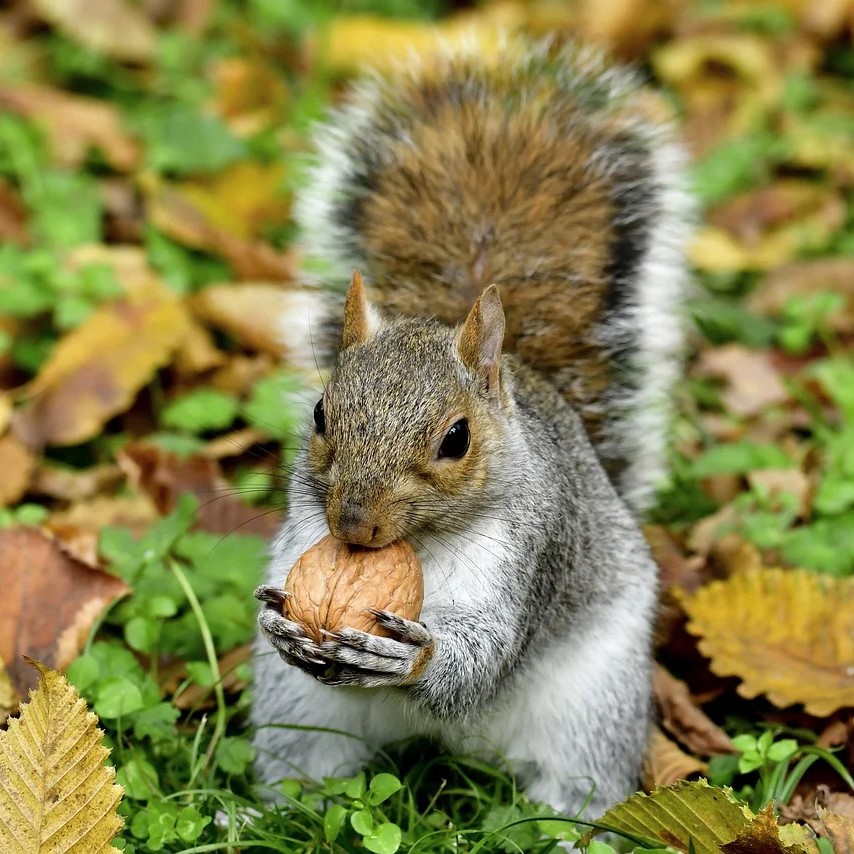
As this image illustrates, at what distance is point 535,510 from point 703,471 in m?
0.86

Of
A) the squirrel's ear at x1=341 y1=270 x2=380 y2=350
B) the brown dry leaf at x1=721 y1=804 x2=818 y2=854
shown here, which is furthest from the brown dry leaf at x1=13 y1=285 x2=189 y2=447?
the brown dry leaf at x1=721 y1=804 x2=818 y2=854

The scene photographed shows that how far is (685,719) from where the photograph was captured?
2.09 m

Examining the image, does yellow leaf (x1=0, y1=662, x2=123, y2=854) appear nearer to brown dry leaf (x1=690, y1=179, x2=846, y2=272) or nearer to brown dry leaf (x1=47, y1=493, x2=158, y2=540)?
brown dry leaf (x1=47, y1=493, x2=158, y2=540)

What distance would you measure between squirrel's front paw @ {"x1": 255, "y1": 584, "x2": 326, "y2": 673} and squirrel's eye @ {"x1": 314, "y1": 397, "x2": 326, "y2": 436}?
0.22 metres

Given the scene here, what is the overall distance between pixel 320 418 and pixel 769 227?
2182 millimetres

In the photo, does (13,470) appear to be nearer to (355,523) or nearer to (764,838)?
(355,523)

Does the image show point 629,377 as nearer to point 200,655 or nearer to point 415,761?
point 415,761

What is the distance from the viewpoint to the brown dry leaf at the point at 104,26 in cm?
375

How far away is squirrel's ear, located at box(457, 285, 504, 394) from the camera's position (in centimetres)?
173

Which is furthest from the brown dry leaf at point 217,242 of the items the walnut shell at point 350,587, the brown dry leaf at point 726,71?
the walnut shell at point 350,587

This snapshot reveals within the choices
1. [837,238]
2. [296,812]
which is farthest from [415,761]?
[837,238]

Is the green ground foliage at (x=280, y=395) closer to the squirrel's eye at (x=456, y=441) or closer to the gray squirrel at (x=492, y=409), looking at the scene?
the gray squirrel at (x=492, y=409)

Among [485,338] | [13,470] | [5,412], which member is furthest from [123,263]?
[485,338]

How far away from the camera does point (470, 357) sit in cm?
174
